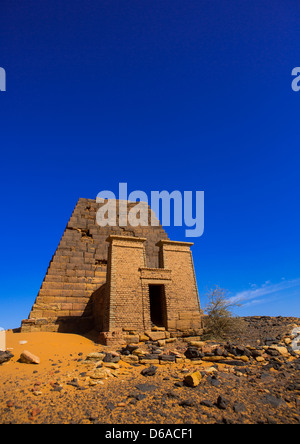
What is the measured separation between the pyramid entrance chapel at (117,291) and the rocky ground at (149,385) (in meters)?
1.43

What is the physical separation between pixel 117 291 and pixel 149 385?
4.46 metres

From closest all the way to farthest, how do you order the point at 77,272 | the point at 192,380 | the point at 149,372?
the point at 192,380, the point at 149,372, the point at 77,272

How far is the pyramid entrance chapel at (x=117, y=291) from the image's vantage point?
904 centimetres

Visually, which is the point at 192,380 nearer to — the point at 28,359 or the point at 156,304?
the point at 28,359

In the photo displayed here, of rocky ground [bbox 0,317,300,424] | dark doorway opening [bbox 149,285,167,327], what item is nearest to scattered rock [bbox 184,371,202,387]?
rocky ground [bbox 0,317,300,424]

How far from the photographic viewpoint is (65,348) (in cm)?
777

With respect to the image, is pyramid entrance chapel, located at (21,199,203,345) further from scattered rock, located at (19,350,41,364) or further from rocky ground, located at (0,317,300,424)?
scattered rock, located at (19,350,41,364)

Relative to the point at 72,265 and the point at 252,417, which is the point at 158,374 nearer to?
the point at 252,417

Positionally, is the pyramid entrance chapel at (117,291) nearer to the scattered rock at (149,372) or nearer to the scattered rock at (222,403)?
the scattered rock at (149,372)

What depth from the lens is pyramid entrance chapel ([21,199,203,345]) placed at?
904 centimetres

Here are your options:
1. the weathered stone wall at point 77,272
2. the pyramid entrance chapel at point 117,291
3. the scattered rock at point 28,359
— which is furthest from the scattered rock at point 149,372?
the weathered stone wall at point 77,272

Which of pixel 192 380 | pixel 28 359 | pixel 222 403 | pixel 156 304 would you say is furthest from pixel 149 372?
pixel 156 304

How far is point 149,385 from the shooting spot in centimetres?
490

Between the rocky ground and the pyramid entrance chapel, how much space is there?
1433 millimetres
